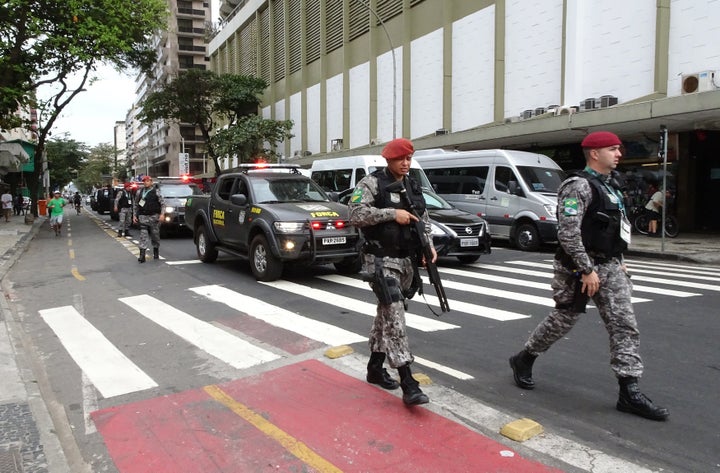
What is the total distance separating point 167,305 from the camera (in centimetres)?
803

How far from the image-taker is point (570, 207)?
3924 mm

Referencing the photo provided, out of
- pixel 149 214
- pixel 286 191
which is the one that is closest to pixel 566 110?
pixel 286 191

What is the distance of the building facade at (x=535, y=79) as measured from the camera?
16250 millimetres

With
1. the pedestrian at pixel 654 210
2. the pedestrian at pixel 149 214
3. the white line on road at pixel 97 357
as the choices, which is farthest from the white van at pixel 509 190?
the white line on road at pixel 97 357

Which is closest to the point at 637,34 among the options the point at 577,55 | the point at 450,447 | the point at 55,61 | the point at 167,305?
the point at 577,55

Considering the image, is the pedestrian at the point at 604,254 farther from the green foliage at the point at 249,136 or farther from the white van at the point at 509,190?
the green foliage at the point at 249,136

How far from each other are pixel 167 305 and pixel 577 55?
16.4m

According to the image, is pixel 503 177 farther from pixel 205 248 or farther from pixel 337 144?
pixel 337 144

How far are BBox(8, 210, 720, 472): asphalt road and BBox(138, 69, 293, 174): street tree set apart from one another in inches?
1111

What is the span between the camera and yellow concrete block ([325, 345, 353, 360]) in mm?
5358

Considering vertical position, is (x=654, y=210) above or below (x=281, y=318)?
above

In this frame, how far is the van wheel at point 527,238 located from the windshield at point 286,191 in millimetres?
6167

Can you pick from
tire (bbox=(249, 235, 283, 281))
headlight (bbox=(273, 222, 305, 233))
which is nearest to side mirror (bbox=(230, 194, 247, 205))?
tire (bbox=(249, 235, 283, 281))

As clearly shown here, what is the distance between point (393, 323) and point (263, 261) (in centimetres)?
591
